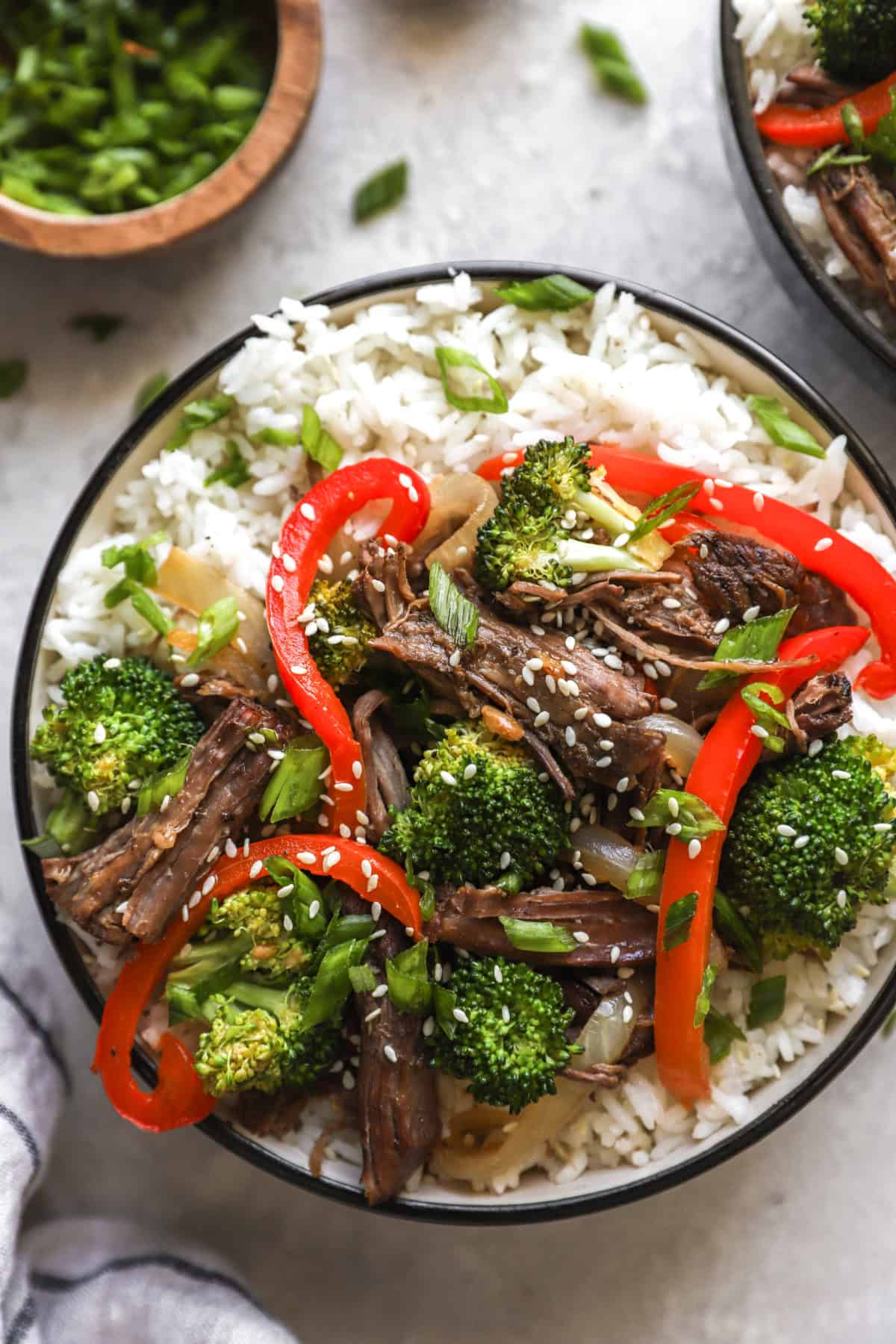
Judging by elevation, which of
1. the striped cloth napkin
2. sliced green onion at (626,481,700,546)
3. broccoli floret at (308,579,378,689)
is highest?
sliced green onion at (626,481,700,546)

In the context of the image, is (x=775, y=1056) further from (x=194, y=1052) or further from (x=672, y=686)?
(x=194, y=1052)

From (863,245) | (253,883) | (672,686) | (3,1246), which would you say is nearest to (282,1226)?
(3,1246)

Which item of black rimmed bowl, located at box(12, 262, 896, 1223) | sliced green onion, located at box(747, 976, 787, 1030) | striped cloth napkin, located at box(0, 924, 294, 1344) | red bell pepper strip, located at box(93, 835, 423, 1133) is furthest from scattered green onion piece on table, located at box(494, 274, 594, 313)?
striped cloth napkin, located at box(0, 924, 294, 1344)

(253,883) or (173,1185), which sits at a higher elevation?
(253,883)

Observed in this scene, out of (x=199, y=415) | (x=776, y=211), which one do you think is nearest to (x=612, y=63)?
(x=776, y=211)

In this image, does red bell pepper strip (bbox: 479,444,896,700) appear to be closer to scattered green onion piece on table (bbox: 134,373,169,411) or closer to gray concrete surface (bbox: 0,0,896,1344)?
gray concrete surface (bbox: 0,0,896,1344)

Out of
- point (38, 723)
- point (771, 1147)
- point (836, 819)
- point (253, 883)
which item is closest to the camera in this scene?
point (836, 819)

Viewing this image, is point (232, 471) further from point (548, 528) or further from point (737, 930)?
point (737, 930)
